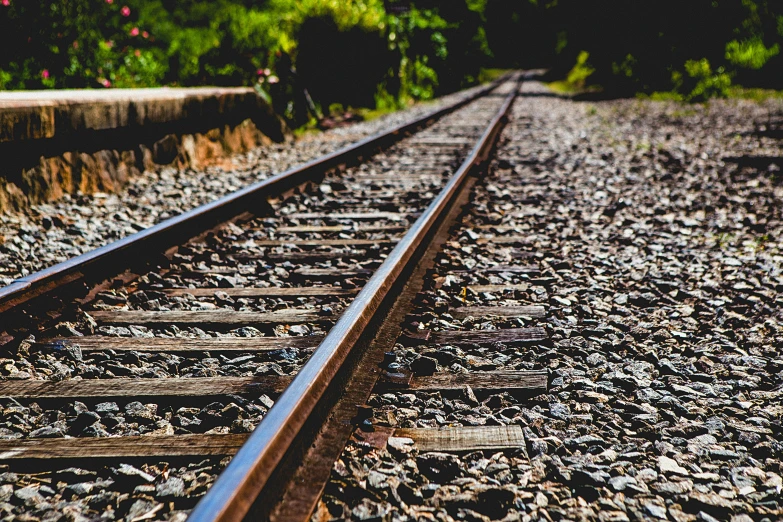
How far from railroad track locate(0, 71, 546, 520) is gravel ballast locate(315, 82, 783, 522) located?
9 centimetres

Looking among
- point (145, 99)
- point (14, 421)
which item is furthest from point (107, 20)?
point (14, 421)

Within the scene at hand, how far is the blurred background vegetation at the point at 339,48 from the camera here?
8.41 metres

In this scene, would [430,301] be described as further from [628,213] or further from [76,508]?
[628,213]

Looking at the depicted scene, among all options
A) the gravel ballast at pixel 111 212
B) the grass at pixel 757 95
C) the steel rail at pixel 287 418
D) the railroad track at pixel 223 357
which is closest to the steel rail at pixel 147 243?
the railroad track at pixel 223 357

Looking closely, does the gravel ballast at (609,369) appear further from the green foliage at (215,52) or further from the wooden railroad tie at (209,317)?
the green foliage at (215,52)

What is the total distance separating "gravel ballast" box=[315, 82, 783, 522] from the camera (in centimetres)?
165

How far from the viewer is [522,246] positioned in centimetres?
388

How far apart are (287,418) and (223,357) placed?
32.7 inches

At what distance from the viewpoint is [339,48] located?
13977 mm

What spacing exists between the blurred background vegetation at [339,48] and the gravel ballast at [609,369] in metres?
6.10

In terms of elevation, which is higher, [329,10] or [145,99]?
[329,10]

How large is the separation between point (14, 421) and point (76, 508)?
534 mm

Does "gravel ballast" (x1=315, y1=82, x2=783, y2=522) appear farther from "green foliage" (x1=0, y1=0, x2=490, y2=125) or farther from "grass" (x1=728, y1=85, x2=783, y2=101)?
"grass" (x1=728, y1=85, x2=783, y2=101)

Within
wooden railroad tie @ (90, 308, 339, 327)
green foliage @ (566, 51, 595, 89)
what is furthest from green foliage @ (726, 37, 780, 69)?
wooden railroad tie @ (90, 308, 339, 327)
